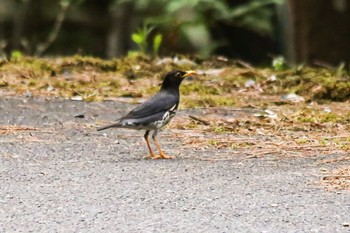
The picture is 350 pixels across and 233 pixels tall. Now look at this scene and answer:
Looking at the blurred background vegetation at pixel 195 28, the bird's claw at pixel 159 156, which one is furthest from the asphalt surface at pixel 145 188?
the blurred background vegetation at pixel 195 28

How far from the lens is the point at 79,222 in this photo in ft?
20.0

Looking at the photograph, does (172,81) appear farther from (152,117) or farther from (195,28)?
(195,28)

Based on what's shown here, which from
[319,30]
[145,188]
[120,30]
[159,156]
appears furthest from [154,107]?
[120,30]

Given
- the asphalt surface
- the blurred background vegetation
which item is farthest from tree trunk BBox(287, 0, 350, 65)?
the asphalt surface

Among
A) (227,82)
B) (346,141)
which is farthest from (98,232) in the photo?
(227,82)

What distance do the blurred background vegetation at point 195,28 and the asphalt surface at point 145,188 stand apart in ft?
14.8

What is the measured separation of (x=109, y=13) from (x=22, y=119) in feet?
38.7

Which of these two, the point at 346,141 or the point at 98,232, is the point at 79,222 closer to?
the point at 98,232

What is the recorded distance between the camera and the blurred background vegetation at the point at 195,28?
47.3 ft

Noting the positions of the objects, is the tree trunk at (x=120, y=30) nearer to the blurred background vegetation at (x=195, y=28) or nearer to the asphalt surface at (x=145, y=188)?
the blurred background vegetation at (x=195, y=28)

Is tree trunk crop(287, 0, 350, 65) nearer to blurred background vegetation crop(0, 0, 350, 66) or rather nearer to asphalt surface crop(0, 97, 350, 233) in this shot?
blurred background vegetation crop(0, 0, 350, 66)

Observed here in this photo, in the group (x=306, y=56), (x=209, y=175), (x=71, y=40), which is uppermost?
(x=209, y=175)

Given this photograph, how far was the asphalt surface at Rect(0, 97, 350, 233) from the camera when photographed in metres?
6.10

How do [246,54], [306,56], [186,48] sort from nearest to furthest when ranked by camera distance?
[306,56] < [246,54] < [186,48]
